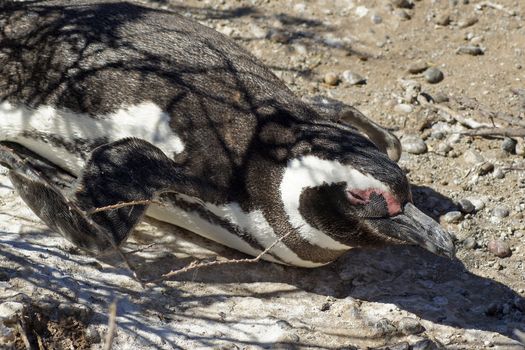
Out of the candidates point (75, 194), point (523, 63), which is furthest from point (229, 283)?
point (523, 63)

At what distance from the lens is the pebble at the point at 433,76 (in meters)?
5.45

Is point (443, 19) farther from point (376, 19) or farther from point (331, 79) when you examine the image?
point (331, 79)

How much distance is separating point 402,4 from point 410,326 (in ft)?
8.59

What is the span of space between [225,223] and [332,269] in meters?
0.57

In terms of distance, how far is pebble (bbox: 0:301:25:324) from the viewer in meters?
3.41

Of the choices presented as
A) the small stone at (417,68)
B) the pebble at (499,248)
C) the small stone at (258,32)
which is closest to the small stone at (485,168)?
the pebble at (499,248)

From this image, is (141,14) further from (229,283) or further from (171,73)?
(229,283)

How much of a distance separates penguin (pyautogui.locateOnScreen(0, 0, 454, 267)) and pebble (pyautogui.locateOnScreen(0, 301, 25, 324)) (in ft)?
1.51

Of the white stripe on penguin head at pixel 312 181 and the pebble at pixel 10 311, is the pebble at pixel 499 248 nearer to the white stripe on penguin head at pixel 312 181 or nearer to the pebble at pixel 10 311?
the white stripe on penguin head at pixel 312 181

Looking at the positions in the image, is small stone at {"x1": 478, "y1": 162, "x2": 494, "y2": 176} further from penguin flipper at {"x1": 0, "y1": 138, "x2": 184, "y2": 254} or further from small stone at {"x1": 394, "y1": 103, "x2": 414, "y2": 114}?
penguin flipper at {"x1": 0, "y1": 138, "x2": 184, "y2": 254}

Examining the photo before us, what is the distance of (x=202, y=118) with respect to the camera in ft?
13.3

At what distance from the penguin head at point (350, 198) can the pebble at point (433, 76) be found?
1.54m

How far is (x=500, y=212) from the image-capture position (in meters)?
4.71

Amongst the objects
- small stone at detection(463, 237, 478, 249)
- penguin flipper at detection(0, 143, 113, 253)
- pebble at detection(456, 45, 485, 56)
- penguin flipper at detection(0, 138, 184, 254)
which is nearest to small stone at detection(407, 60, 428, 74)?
pebble at detection(456, 45, 485, 56)
